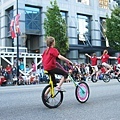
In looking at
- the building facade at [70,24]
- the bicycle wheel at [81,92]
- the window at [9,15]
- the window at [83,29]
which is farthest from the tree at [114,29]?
the bicycle wheel at [81,92]

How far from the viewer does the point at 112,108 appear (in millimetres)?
6879

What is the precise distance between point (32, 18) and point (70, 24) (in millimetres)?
5143

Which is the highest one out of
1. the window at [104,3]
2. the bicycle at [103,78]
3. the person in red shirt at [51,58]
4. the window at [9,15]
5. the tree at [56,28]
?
the window at [104,3]

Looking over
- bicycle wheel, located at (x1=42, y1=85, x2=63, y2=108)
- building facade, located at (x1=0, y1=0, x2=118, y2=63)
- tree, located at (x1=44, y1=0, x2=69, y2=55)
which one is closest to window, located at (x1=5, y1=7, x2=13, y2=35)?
building facade, located at (x1=0, y1=0, x2=118, y2=63)

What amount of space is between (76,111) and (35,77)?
14.8 meters

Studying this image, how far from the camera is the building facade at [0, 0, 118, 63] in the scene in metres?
30.5

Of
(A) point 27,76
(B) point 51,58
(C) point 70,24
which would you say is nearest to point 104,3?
(C) point 70,24

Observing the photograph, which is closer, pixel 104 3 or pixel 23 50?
pixel 23 50

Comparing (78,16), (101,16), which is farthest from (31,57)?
(101,16)

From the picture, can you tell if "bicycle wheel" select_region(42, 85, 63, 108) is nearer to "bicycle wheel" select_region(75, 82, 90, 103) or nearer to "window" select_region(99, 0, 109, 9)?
"bicycle wheel" select_region(75, 82, 90, 103)

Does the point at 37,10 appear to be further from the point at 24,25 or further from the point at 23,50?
the point at 23,50

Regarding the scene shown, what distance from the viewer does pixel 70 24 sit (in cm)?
3366

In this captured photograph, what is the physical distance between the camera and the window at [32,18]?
99.5 ft

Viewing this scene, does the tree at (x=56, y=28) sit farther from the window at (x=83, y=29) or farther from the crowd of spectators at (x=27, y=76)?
the window at (x=83, y=29)
